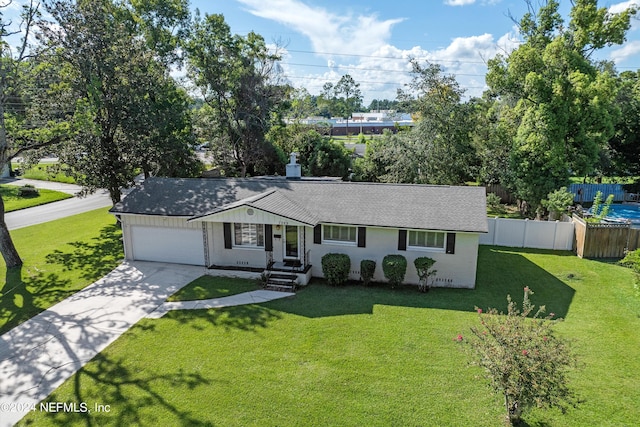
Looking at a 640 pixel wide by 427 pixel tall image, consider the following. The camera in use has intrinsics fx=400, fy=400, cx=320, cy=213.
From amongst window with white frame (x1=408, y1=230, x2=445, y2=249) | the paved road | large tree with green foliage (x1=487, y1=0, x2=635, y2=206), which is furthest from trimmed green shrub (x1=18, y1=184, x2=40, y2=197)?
large tree with green foliage (x1=487, y1=0, x2=635, y2=206)

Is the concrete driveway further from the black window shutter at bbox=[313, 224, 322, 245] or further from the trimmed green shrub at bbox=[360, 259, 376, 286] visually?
the trimmed green shrub at bbox=[360, 259, 376, 286]

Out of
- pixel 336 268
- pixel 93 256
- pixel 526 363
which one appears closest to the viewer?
pixel 526 363

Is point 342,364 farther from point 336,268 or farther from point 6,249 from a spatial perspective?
point 6,249

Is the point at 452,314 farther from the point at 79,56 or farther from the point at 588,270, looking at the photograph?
the point at 79,56

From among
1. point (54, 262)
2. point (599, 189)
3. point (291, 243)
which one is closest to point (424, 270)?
point (291, 243)

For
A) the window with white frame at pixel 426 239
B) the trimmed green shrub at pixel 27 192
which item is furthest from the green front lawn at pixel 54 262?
the window with white frame at pixel 426 239

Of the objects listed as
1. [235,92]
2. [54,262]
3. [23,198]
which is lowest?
[54,262]

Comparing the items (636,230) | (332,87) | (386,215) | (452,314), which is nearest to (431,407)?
(452,314)
